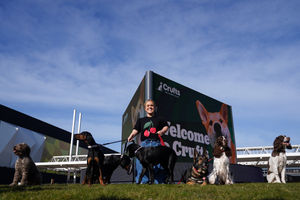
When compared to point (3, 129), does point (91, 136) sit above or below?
below

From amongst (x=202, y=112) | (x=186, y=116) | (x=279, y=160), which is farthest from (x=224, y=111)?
(x=279, y=160)

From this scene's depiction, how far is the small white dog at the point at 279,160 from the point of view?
7.75 m

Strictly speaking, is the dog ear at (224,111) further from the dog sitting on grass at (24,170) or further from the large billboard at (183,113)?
the dog sitting on grass at (24,170)

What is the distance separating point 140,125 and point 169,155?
104 cm

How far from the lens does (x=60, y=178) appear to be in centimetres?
3253

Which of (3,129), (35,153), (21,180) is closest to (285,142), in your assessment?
(21,180)

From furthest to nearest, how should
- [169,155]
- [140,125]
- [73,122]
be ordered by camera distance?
[73,122], [140,125], [169,155]

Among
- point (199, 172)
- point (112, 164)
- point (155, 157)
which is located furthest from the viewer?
point (112, 164)

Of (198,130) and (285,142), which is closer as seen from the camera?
(285,142)

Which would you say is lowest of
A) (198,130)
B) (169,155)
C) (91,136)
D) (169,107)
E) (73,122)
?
(169,155)

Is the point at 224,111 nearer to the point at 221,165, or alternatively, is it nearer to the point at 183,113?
the point at 183,113

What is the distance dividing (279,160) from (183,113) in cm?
518

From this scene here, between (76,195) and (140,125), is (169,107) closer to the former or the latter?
(140,125)

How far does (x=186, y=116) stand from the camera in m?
12.4
